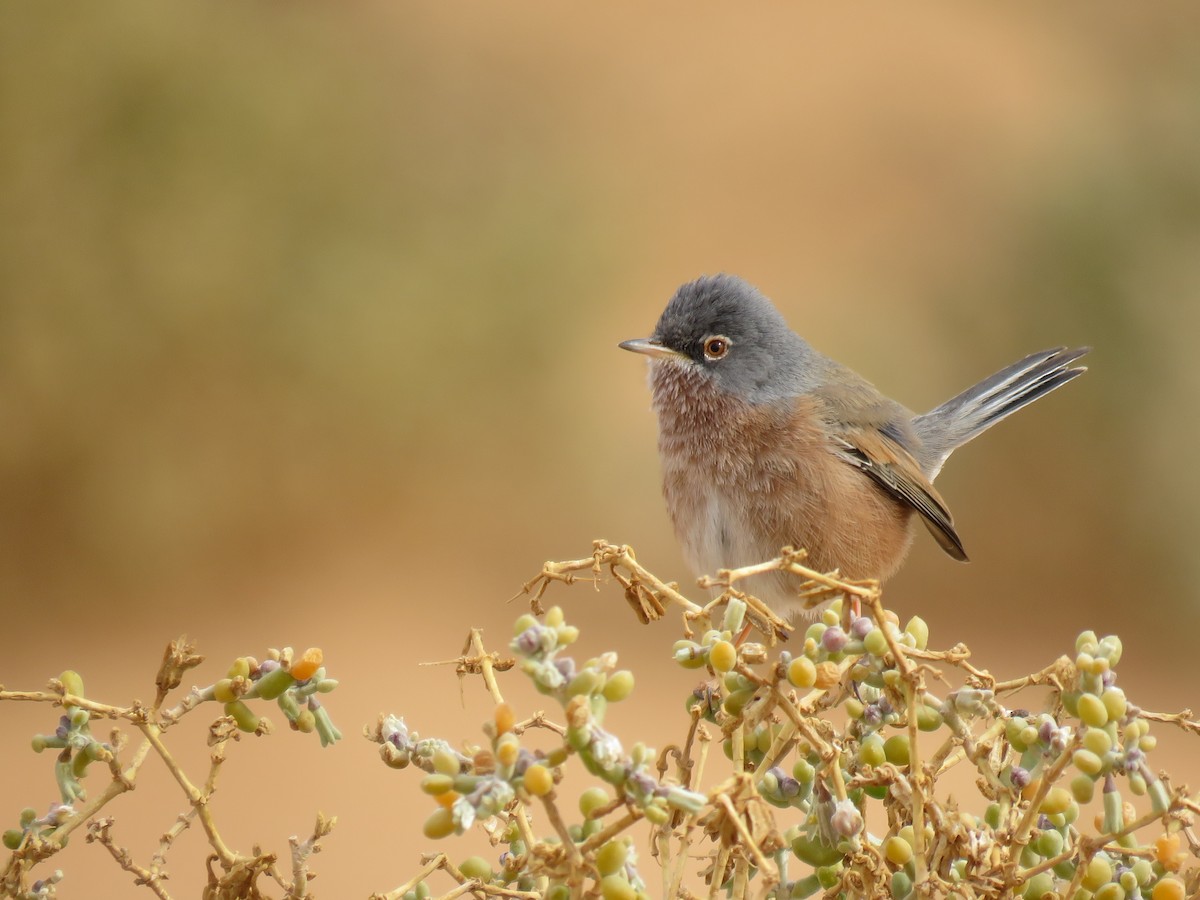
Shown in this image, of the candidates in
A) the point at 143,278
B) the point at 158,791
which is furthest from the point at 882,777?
the point at 143,278

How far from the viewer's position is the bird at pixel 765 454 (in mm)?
3445

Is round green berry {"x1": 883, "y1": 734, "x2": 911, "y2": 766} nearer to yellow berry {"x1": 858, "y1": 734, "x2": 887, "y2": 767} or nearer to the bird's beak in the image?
yellow berry {"x1": 858, "y1": 734, "x2": 887, "y2": 767}

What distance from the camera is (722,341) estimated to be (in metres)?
→ 3.59

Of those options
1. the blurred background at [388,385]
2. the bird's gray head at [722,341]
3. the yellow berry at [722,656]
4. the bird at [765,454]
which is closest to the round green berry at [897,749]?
the yellow berry at [722,656]

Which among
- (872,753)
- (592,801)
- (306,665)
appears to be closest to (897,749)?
(872,753)

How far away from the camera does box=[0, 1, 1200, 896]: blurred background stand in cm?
747

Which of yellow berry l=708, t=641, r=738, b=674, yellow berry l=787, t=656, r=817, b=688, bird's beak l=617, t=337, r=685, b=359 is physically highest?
bird's beak l=617, t=337, r=685, b=359

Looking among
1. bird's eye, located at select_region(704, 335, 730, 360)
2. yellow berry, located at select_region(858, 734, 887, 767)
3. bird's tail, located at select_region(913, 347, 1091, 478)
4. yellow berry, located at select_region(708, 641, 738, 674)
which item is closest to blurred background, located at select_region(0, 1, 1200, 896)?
bird's tail, located at select_region(913, 347, 1091, 478)

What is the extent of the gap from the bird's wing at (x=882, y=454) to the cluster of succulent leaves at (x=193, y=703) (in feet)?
8.46

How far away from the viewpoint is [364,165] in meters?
8.73

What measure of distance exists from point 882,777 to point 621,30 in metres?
16.0

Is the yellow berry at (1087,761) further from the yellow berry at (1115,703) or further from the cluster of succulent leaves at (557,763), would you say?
the cluster of succulent leaves at (557,763)

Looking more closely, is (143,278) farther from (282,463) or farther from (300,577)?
(300,577)

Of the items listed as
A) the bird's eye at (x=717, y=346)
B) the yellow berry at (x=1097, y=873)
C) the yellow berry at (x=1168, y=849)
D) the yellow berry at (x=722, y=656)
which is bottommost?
the yellow berry at (x=1168, y=849)
